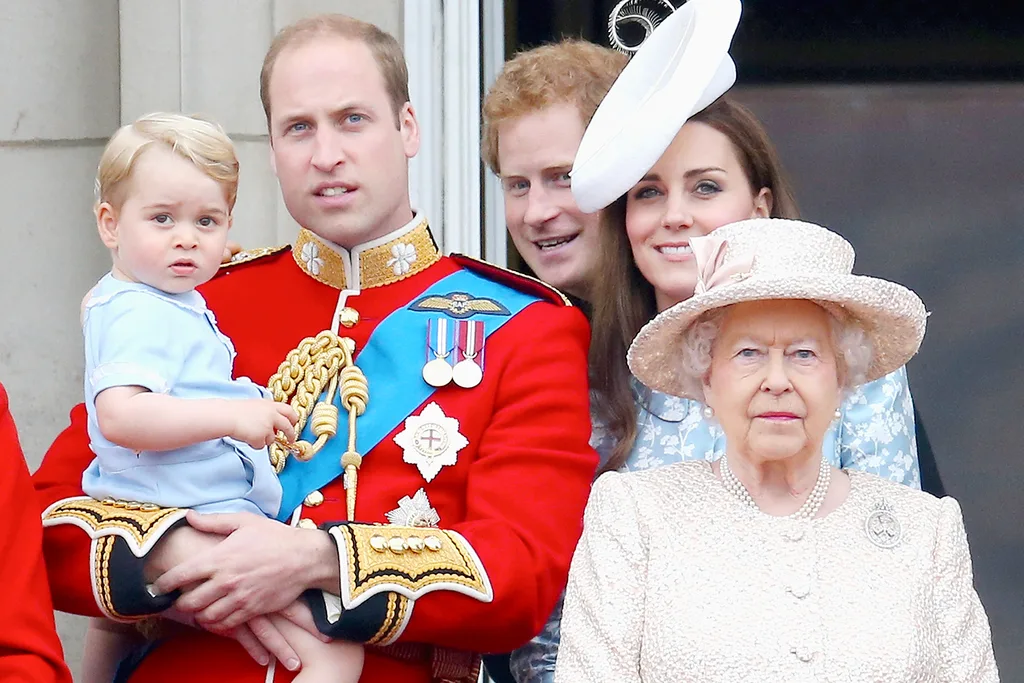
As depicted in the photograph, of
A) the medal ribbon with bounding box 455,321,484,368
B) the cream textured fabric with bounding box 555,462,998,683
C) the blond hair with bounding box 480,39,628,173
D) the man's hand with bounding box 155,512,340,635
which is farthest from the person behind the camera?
the blond hair with bounding box 480,39,628,173

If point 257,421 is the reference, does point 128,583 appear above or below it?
below

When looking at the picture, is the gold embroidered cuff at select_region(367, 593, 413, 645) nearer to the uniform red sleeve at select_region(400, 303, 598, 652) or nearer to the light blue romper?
the uniform red sleeve at select_region(400, 303, 598, 652)

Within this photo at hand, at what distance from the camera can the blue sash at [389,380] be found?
2.89 meters

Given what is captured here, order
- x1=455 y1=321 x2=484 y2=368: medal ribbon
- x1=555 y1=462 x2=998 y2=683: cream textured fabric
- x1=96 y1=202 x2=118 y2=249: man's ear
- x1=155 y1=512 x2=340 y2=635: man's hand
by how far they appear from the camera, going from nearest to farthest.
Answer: x1=555 y1=462 x2=998 y2=683: cream textured fabric
x1=155 y1=512 x2=340 y2=635: man's hand
x1=96 y1=202 x2=118 y2=249: man's ear
x1=455 y1=321 x2=484 y2=368: medal ribbon

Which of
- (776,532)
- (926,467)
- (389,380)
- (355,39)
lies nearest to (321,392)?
(389,380)

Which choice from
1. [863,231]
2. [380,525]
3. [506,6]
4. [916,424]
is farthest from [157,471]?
[863,231]

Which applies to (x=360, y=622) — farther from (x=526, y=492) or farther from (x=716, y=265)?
(x=716, y=265)

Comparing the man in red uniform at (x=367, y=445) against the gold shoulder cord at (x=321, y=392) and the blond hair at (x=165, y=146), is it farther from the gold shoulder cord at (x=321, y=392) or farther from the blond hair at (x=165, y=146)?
the blond hair at (x=165, y=146)

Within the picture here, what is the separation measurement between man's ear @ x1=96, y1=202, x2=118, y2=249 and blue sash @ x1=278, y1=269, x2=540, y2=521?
1.47 feet

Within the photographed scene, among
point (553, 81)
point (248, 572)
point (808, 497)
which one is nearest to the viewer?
point (808, 497)

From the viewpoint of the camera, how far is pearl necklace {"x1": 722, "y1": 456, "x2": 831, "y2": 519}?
246cm

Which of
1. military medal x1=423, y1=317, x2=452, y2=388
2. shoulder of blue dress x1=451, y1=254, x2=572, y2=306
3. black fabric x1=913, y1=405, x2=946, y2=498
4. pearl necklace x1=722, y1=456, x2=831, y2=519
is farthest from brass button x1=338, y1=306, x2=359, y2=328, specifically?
black fabric x1=913, y1=405, x2=946, y2=498

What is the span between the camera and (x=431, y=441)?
113 inches

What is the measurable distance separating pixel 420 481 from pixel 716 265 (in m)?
0.66
